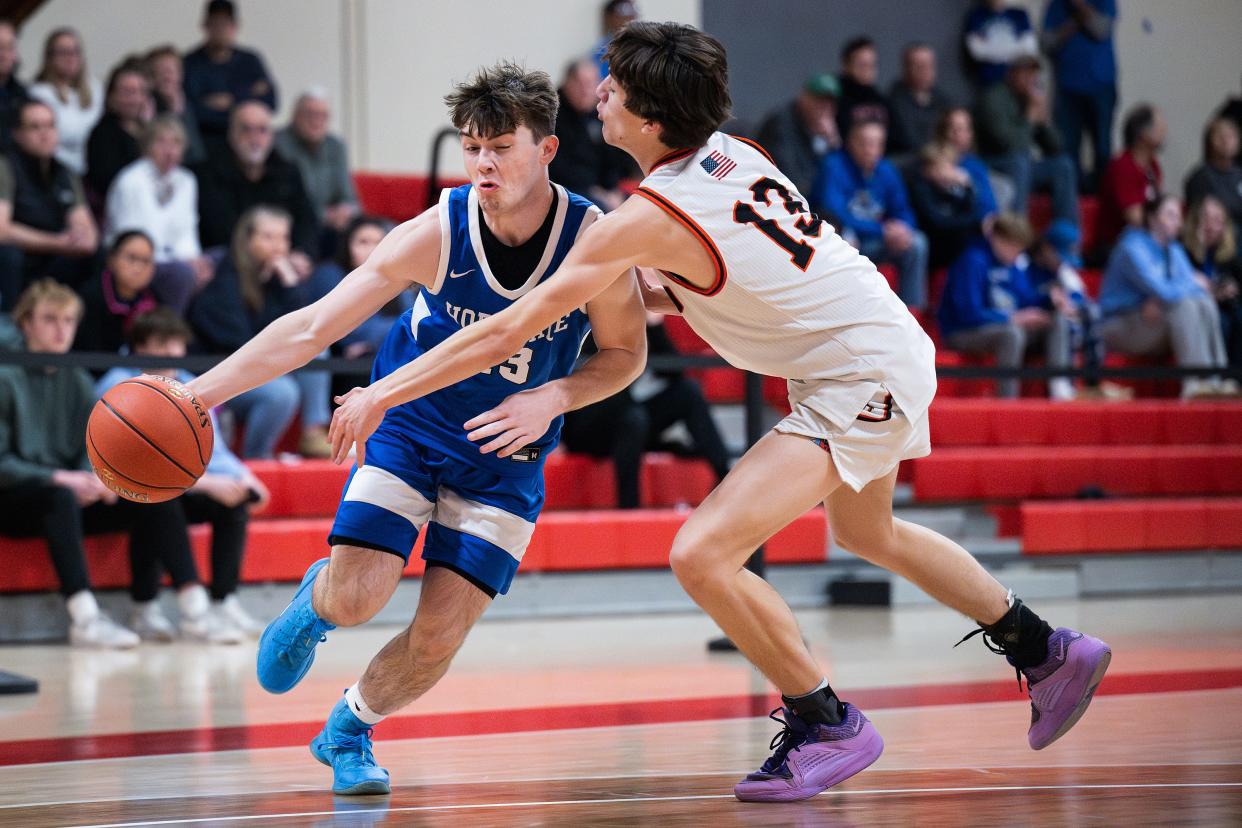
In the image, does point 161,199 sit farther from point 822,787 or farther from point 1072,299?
point 822,787

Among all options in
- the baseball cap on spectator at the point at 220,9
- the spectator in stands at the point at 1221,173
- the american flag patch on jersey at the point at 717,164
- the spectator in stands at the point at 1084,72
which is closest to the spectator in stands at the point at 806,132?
the spectator in stands at the point at 1221,173

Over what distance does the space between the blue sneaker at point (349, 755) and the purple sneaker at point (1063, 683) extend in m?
1.47

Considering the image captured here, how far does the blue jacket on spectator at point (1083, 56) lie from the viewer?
11781 mm

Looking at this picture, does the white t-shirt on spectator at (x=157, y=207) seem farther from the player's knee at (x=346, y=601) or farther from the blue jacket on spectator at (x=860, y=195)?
the player's knee at (x=346, y=601)

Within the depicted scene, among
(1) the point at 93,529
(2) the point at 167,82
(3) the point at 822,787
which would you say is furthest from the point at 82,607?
(3) the point at 822,787

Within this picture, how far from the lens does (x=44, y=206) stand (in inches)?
301

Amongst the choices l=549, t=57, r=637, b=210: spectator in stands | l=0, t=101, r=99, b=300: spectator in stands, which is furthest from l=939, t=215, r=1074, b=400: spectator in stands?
l=0, t=101, r=99, b=300: spectator in stands

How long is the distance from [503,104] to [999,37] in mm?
9475

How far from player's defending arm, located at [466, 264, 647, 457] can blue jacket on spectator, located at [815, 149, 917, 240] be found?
6094 millimetres

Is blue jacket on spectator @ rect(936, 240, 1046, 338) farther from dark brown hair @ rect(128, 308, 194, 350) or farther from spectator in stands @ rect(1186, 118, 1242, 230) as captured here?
dark brown hair @ rect(128, 308, 194, 350)

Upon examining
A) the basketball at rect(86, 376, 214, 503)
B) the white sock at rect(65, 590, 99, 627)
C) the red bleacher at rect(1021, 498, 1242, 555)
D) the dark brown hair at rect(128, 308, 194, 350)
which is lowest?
the red bleacher at rect(1021, 498, 1242, 555)

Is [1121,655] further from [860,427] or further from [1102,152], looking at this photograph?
[1102,152]

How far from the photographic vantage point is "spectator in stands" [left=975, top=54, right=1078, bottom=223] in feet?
36.0

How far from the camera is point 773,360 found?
335 cm
